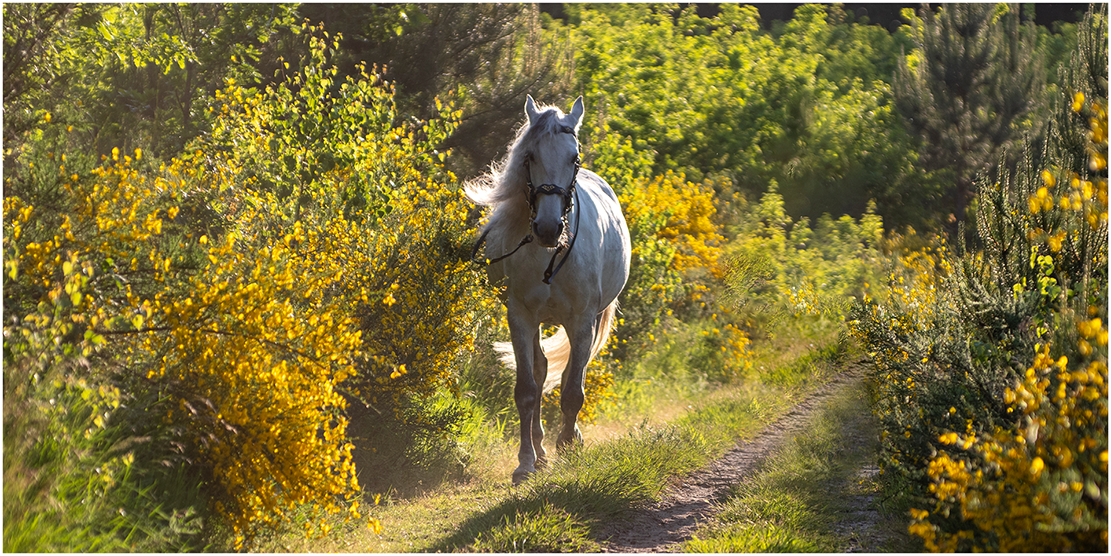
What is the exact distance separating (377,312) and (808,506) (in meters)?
3.16

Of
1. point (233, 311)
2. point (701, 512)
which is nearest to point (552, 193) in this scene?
point (233, 311)

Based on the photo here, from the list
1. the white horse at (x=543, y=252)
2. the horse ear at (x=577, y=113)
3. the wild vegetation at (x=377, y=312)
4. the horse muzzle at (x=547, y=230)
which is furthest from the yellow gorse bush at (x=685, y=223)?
the horse muzzle at (x=547, y=230)

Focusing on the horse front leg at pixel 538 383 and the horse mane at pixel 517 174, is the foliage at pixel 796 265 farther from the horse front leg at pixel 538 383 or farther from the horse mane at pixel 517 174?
the horse mane at pixel 517 174

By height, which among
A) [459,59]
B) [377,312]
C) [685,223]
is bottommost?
[685,223]

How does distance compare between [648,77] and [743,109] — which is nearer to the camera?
[648,77]

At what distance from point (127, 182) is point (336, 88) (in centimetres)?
460

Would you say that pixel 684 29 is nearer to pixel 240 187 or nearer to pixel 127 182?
pixel 240 187

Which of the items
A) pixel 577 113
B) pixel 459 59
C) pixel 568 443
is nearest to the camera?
pixel 577 113

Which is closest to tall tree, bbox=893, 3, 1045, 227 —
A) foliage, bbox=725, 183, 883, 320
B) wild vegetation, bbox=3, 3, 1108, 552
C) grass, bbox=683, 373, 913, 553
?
foliage, bbox=725, 183, 883, 320

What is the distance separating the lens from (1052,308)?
369 centimetres

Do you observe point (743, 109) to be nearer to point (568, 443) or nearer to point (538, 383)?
point (538, 383)

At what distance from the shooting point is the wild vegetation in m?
3.07

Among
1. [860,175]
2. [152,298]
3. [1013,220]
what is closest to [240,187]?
[152,298]

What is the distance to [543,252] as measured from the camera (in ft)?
17.4
